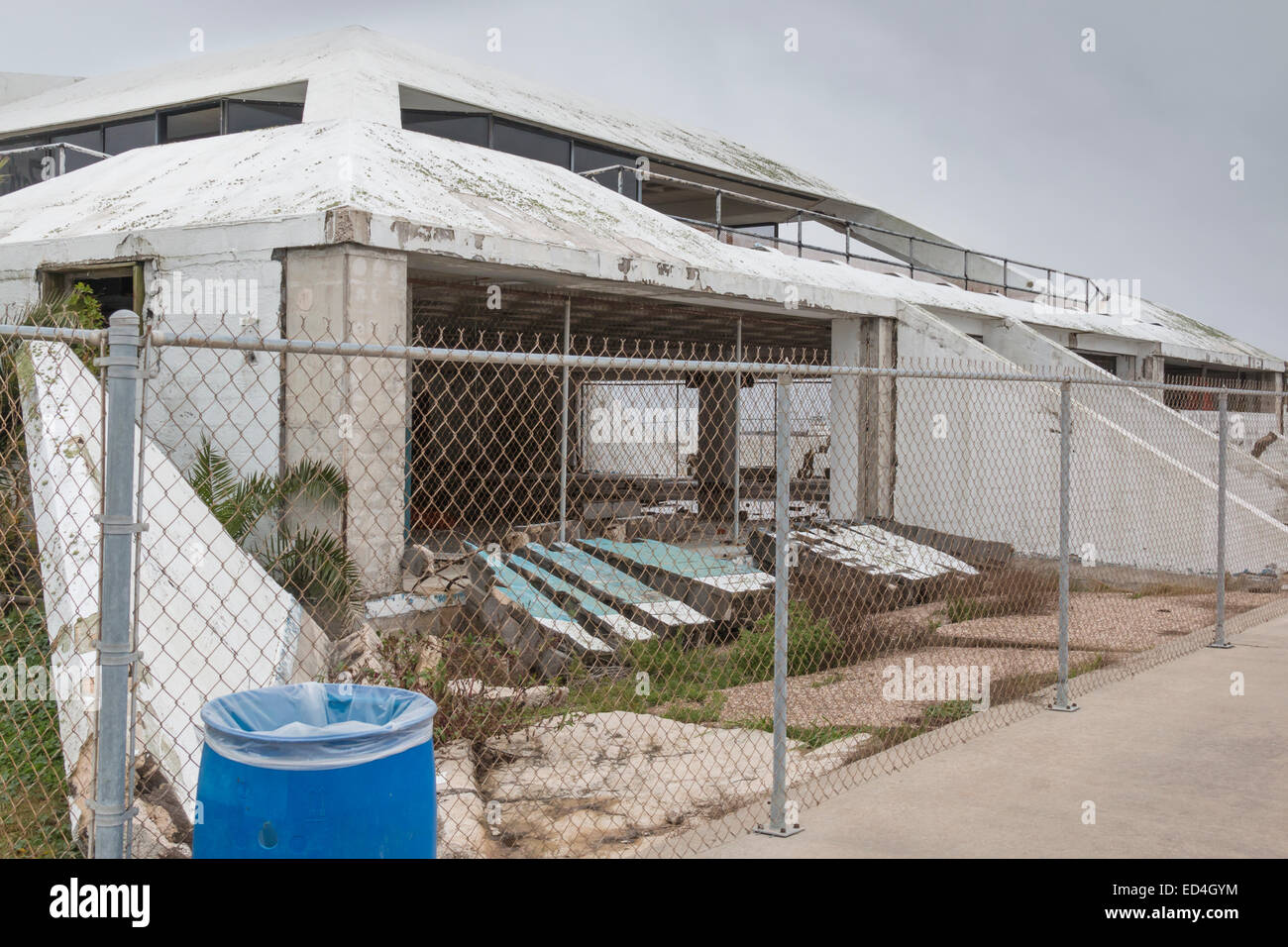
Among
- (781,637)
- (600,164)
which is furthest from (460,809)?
(600,164)

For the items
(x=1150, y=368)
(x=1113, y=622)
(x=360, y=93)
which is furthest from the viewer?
(x=1150, y=368)

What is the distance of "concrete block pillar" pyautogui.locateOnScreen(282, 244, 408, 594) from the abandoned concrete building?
0.07 ft

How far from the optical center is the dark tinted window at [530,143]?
1847 centimetres

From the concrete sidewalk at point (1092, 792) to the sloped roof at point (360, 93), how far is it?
38.9ft

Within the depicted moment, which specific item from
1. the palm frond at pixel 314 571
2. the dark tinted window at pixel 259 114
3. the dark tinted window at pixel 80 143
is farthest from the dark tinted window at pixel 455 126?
the palm frond at pixel 314 571

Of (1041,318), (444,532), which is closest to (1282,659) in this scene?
(444,532)

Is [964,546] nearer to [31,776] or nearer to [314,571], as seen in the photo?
[314,571]

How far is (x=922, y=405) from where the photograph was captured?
15891 mm

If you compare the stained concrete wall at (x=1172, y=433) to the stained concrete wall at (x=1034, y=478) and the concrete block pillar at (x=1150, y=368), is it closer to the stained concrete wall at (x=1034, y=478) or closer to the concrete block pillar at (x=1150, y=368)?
the stained concrete wall at (x=1034, y=478)

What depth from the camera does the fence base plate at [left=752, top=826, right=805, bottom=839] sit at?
15.6 ft

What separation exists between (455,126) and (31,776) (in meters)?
14.4

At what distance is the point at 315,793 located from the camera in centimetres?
283
